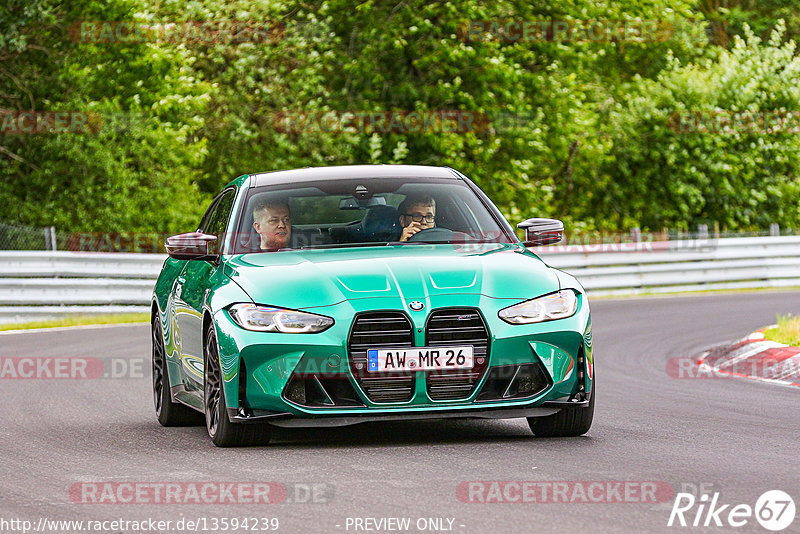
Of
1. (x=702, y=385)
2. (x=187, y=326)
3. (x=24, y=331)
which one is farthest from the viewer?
(x=24, y=331)

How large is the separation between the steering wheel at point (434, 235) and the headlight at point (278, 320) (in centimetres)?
140

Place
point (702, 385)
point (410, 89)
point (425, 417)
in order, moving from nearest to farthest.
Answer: point (425, 417) < point (702, 385) < point (410, 89)

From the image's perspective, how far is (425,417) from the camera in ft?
27.0

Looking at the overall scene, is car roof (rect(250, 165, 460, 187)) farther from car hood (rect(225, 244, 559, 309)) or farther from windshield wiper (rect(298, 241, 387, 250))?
car hood (rect(225, 244, 559, 309))

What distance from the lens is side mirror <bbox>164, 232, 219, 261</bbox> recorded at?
9492 mm

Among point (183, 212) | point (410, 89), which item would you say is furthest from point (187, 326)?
point (410, 89)

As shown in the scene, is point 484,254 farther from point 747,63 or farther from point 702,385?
point 747,63

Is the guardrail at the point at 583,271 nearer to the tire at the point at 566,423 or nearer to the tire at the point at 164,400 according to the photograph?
the tire at the point at 164,400

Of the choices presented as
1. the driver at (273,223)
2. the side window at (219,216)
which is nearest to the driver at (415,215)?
the driver at (273,223)

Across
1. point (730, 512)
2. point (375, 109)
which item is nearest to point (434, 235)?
point (730, 512)

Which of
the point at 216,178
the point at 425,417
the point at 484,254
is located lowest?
the point at 216,178

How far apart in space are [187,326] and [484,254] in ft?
6.25

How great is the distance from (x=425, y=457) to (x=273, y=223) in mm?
2174

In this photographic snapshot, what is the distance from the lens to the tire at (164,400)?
406 inches
